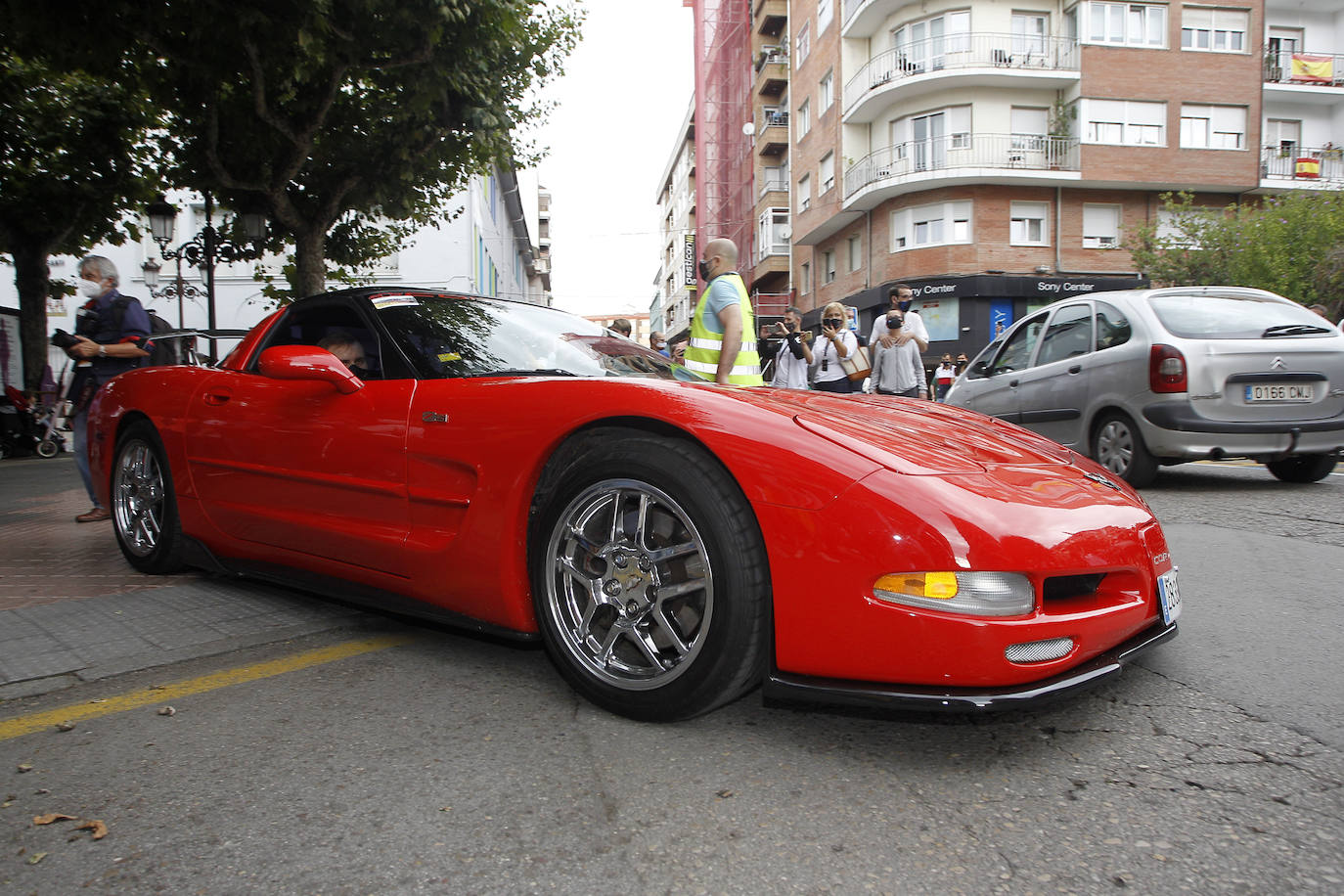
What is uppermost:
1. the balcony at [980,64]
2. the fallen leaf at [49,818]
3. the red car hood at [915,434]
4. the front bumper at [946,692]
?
the balcony at [980,64]

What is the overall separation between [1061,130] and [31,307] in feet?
87.6

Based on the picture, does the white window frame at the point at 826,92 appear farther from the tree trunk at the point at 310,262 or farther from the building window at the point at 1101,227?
the tree trunk at the point at 310,262

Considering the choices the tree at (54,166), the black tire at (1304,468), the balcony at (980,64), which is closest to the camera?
the black tire at (1304,468)

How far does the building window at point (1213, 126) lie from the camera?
90.1 feet

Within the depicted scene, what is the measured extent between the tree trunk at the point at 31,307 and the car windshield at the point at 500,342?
1627cm

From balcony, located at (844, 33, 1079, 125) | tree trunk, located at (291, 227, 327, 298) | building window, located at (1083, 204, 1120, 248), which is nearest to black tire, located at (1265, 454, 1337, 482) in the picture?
tree trunk, located at (291, 227, 327, 298)

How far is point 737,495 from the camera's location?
2.15 m

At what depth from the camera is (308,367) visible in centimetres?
295

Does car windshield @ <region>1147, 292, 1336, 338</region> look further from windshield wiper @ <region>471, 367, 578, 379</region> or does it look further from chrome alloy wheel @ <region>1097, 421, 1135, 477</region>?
windshield wiper @ <region>471, 367, 578, 379</region>

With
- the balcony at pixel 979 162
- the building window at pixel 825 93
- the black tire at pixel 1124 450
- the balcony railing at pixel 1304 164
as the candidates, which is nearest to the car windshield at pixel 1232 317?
the black tire at pixel 1124 450

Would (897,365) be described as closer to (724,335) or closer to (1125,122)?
(724,335)

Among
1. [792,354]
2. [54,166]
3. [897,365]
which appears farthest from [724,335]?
[54,166]

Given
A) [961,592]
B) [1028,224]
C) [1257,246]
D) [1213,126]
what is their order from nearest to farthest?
1. [961,592]
2. [1257,246]
3. [1028,224]
4. [1213,126]

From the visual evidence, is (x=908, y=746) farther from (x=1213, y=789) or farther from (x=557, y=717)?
(x=557, y=717)
